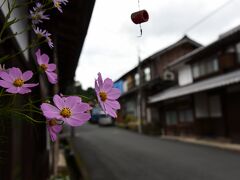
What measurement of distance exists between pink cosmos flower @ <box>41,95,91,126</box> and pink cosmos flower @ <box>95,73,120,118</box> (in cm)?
5

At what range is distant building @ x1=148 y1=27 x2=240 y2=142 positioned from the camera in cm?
1906

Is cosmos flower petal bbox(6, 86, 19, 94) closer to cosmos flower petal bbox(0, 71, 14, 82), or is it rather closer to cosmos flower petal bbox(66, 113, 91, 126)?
cosmos flower petal bbox(0, 71, 14, 82)

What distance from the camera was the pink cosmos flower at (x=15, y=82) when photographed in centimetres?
95

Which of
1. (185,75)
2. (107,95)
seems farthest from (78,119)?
(185,75)

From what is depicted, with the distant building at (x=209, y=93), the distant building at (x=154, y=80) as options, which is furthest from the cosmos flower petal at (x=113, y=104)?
the distant building at (x=154, y=80)

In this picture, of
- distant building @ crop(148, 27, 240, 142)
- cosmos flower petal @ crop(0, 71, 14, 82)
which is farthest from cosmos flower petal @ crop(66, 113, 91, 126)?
distant building @ crop(148, 27, 240, 142)

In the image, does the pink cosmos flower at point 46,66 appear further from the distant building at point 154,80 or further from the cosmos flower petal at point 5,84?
the distant building at point 154,80

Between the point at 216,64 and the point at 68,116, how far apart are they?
21129 mm

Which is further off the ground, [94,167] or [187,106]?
[187,106]

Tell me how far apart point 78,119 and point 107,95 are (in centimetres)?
14

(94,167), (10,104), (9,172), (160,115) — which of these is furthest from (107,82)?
(160,115)

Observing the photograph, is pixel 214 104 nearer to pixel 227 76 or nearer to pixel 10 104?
pixel 227 76

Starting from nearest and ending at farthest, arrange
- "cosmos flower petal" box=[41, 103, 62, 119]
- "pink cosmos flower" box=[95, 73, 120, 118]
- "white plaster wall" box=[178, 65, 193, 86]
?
"cosmos flower petal" box=[41, 103, 62, 119]
"pink cosmos flower" box=[95, 73, 120, 118]
"white plaster wall" box=[178, 65, 193, 86]

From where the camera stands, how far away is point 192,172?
10438mm
